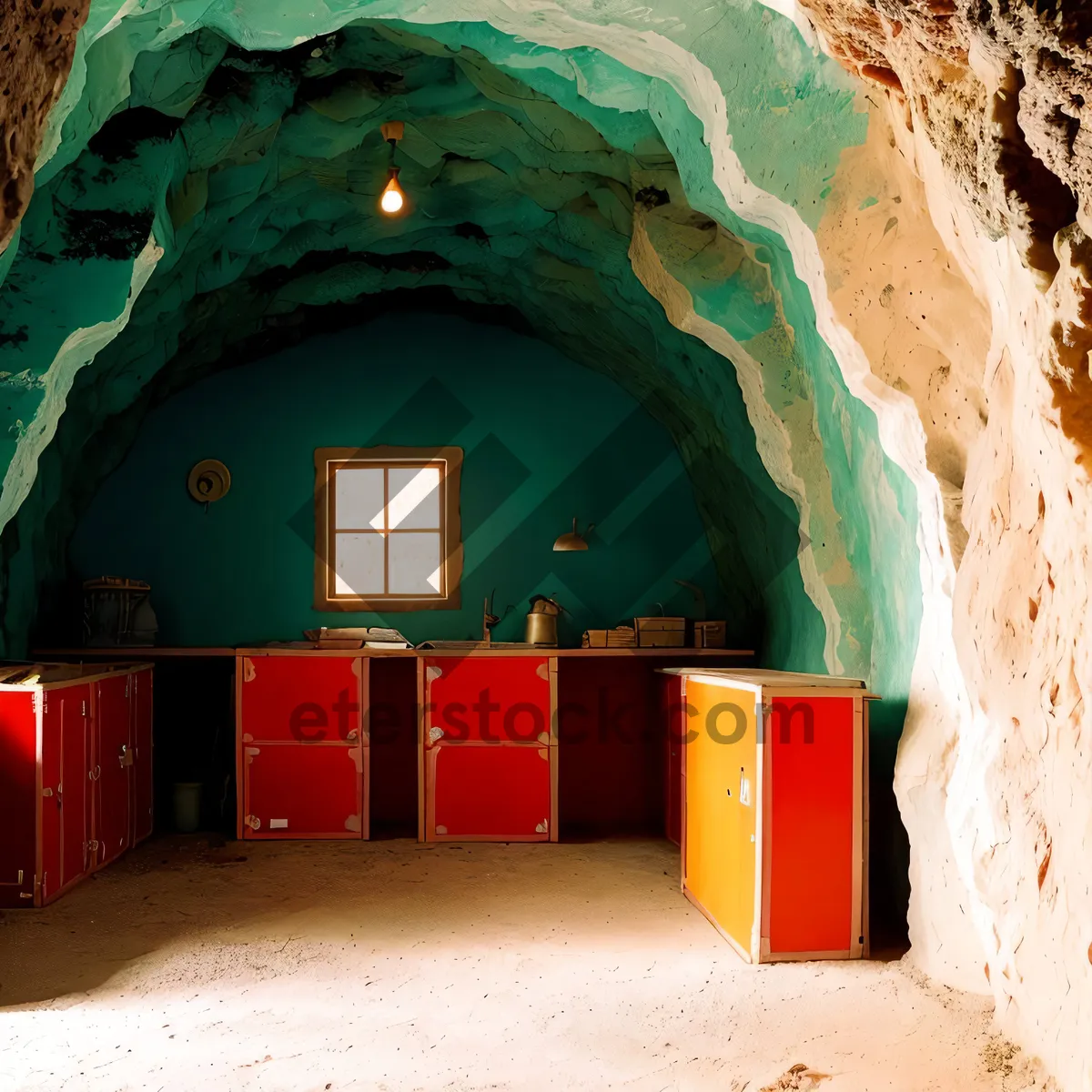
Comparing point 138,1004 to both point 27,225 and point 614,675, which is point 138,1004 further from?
point 614,675

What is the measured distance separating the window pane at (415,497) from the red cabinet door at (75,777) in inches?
89.9

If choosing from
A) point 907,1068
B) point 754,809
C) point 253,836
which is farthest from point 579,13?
point 253,836

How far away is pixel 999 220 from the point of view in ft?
6.79

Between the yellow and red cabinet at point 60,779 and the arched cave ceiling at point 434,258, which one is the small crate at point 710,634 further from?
the yellow and red cabinet at point 60,779

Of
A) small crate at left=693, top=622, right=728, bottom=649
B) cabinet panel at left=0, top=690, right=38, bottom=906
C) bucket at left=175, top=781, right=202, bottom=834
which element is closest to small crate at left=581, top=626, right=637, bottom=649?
small crate at left=693, top=622, right=728, bottom=649

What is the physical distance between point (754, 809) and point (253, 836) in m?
3.05

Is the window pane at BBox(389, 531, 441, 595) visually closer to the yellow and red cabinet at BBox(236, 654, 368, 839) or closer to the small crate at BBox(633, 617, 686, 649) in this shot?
the yellow and red cabinet at BBox(236, 654, 368, 839)

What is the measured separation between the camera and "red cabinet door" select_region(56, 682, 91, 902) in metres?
4.52

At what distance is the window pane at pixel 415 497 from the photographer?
6520 mm

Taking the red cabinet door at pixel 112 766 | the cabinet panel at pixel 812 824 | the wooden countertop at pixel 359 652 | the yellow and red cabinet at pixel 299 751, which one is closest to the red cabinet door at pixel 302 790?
the yellow and red cabinet at pixel 299 751

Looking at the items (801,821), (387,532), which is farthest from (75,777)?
(801,821)

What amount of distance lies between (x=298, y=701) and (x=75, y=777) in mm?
1254

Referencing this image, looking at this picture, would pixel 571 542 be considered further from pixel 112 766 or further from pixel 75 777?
pixel 75 777

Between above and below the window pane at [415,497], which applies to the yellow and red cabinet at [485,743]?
below
